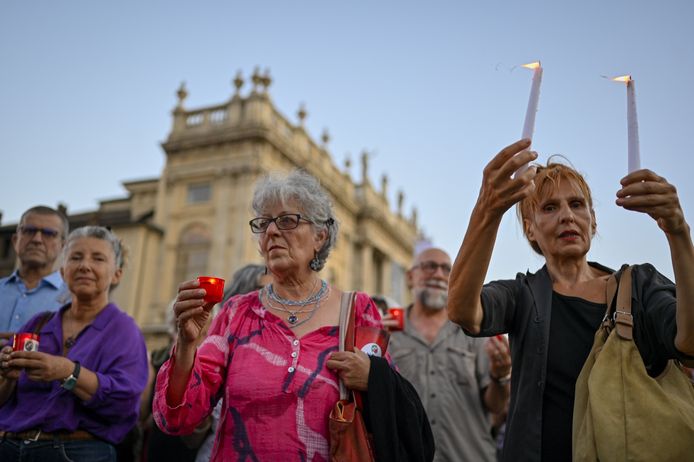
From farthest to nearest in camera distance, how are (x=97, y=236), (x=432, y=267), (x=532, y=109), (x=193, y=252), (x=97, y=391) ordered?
1. (x=193, y=252)
2. (x=432, y=267)
3. (x=97, y=236)
4. (x=97, y=391)
5. (x=532, y=109)

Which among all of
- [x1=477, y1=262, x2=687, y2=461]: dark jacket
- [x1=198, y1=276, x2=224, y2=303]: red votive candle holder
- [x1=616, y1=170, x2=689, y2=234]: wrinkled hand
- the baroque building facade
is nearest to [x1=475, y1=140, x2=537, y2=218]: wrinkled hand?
[x1=616, y1=170, x2=689, y2=234]: wrinkled hand

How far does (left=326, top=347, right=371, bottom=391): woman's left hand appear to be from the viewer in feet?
8.53

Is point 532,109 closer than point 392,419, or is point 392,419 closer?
point 532,109

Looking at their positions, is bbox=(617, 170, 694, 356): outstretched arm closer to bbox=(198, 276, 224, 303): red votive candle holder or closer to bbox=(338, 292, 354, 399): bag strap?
bbox=(338, 292, 354, 399): bag strap

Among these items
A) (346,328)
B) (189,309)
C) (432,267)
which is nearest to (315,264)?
(346,328)

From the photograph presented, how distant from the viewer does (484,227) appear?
6.68 ft

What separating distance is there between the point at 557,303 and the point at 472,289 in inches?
21.8

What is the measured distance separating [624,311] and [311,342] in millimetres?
1395

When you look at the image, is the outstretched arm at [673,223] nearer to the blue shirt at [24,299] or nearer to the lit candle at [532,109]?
the lit candle at [532,109]

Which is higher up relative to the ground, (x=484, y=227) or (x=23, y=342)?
(x=484, y=227)

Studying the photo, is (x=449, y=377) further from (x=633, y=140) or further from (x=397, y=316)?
(x=633, y=140)

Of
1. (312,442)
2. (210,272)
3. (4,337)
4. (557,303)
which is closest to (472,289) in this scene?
(557,303)

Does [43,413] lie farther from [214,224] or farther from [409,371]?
[214,224]

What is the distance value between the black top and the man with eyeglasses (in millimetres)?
3653
